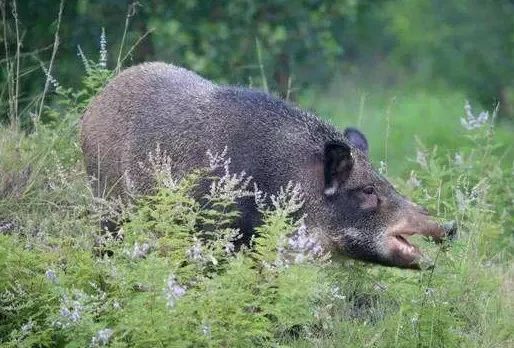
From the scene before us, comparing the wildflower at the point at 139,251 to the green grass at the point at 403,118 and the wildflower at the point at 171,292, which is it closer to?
the wildflower at the point at 171,292

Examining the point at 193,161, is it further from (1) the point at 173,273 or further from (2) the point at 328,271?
(1) the point at 173,273

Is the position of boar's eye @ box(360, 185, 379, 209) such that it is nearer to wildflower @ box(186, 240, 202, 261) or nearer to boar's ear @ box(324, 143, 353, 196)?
boar's ear @ box(324, 143, 353, 196)

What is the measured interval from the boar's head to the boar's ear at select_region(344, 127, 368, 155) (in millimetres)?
424

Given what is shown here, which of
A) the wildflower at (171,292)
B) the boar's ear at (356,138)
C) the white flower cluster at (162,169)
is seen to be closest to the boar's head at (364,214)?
the boar's ear at (356,138)

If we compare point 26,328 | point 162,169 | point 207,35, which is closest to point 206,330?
point 26,328

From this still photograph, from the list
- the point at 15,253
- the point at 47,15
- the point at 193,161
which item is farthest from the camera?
the point at 47,15

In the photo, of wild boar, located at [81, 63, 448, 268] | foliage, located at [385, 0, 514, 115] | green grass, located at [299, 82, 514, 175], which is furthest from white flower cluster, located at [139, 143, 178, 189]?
foliage, located at [385, 0, 514, 115]

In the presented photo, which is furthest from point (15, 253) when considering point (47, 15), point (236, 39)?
point (236, 39)

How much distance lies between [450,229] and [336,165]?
80cm

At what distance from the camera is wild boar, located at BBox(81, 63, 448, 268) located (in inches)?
326

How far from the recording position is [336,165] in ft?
27.4

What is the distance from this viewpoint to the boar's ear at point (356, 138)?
29.4 ft

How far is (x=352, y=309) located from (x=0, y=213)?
2234 millimetres

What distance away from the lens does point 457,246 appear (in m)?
7.50
